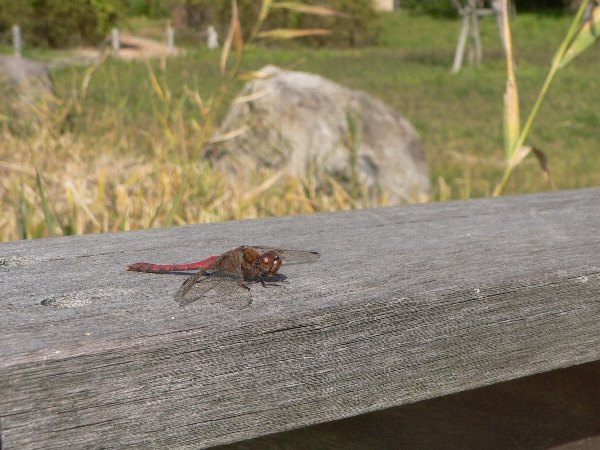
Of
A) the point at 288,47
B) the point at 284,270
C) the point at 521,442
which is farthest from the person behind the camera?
the point at 288,47

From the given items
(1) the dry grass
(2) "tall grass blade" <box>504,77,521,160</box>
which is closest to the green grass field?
(1) the dry grass

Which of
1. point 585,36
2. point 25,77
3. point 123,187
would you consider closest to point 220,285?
point 585,36

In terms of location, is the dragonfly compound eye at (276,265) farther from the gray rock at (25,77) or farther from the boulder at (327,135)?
the gray rock at (25,77)

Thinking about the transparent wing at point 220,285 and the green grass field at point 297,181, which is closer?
the transparent wing at point 220,285

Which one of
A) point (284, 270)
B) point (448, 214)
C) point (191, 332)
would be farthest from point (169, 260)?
point (448, 214)

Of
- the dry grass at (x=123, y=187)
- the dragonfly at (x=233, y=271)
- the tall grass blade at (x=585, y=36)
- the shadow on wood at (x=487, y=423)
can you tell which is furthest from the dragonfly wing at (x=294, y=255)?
the tall grass blade at (x=585, y=36)

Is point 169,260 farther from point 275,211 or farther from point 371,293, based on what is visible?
point 275,211
